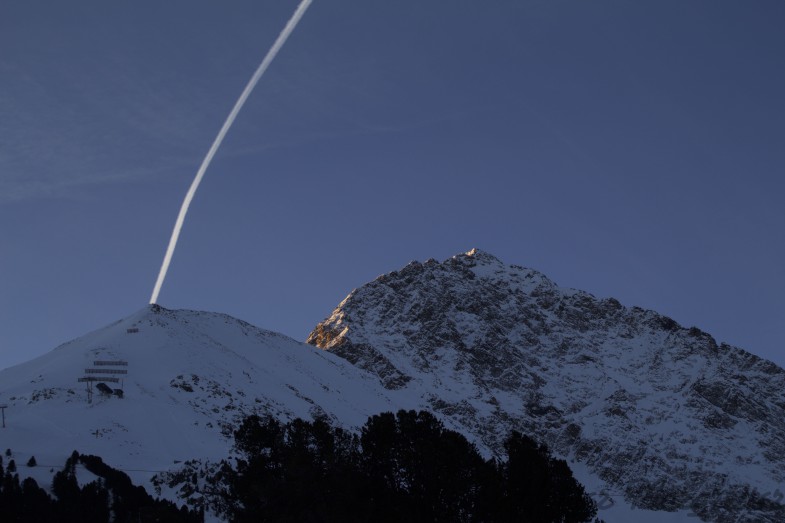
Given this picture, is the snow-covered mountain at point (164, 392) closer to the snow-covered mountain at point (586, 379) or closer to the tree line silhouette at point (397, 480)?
the tree line silhouette at point (397, 480)

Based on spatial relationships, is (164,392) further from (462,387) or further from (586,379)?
(586,379)

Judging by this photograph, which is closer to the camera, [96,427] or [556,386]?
[96,427]

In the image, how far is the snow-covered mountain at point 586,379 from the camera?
445 feet

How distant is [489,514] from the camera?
49.5 meters

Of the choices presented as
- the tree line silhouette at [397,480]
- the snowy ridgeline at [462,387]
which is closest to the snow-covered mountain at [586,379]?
the snowy ridgeline at [462,387]

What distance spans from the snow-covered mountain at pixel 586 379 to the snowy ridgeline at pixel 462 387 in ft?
1.23

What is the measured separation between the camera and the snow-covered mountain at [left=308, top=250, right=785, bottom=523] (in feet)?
445

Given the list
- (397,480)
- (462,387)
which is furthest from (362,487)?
(462,387)

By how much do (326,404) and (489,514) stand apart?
5592cm

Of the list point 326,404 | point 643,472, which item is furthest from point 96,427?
point 643,472

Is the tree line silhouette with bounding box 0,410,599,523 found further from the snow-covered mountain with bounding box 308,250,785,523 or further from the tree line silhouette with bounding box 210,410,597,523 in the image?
the snow-covered mountain with bounding box 308,250,785,523

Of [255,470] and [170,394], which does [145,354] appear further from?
[255,470]

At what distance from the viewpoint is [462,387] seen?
150m

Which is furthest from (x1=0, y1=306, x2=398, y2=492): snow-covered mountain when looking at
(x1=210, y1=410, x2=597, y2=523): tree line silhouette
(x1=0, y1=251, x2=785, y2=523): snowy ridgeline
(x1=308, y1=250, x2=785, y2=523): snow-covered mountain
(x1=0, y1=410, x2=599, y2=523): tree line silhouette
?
(x1=308, y1=250, x2=785, y2=523): snow-covered mountain
